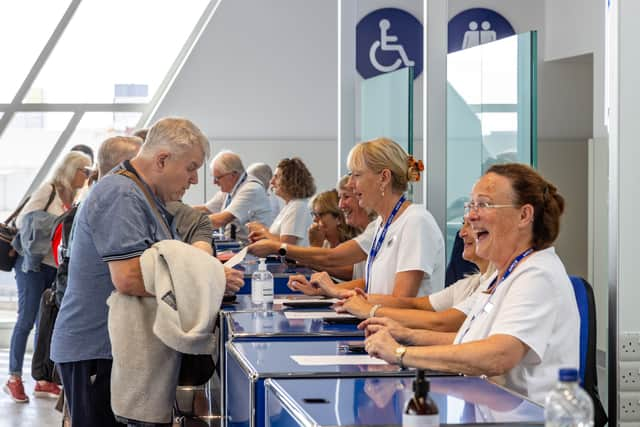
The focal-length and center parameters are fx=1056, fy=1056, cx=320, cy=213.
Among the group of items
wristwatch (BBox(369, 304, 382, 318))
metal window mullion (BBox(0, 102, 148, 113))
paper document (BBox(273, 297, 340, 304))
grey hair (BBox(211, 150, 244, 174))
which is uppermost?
metal window mullion (BBox(0, 102, 148, 113))

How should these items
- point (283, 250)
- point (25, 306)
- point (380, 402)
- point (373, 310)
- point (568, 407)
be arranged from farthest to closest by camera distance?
1. point (25, 306)
2. point (283, 250)
3. point (373, 310)
4. point (380, 402)
5. point (568, 407)

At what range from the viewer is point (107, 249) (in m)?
3.50

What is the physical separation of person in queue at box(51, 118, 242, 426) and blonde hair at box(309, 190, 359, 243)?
8.43ft

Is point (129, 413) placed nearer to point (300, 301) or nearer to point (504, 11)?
point (300, 301)

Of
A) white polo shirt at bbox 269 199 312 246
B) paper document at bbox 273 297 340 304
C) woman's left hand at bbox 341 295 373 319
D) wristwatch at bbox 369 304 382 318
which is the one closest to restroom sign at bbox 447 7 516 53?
white polo shirt at bbox 269 199 312 246

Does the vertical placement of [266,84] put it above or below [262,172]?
above

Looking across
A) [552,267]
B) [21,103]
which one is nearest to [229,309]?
[552,267]

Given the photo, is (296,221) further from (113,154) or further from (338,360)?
(338,360)

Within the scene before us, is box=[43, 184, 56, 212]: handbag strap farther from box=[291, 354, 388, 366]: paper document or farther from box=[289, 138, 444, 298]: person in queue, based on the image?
box=[291, 354, 388, 366]: paper document

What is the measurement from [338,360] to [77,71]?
7971 millimetres

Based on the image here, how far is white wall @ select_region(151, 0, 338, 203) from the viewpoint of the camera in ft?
33.6

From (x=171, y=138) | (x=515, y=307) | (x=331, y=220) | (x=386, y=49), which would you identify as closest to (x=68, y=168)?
(x=331, y=220)

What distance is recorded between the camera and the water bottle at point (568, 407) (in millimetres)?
1667

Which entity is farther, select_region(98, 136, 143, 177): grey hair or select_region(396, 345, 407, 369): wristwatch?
select_region(98, 136, 143, 177): grey hair
